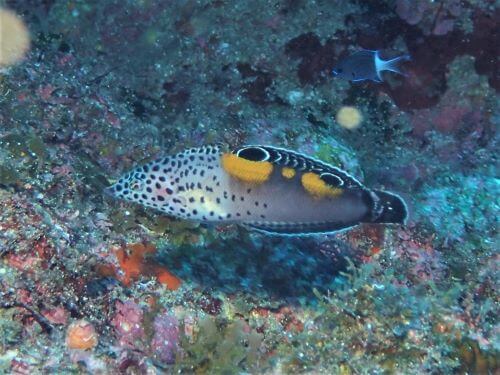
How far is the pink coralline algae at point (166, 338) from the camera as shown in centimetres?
411

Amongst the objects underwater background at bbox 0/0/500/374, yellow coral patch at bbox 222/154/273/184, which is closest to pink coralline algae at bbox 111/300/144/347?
underwater background at bbox 0/0/500/374

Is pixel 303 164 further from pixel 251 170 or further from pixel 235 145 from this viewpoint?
pixel 235 145

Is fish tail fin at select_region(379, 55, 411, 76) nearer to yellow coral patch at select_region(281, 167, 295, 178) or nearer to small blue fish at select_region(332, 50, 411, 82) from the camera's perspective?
small blue fish at select_region(332, 50, 411, 82)

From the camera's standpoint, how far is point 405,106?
26.3ft

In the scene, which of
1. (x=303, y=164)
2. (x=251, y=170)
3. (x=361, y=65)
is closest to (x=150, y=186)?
(x=251, y=170)

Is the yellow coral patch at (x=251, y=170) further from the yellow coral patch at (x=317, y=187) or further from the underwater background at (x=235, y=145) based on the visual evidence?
the underwater background at (x=235, y=145)

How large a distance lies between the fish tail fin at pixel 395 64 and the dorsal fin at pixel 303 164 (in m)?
3.65

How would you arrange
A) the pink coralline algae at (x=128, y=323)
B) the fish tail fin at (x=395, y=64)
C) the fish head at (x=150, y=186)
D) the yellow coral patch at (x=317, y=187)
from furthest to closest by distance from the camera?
the fish tail fin at (x=395, y=64) → the pink coralline algae at (x=128, y=323) → the fish head at (x=150, y=186) → the yellow coral patch at (x=317, y=187)

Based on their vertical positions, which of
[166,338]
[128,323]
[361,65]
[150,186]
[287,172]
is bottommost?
[166,338]

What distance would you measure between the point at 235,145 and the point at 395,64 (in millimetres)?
3196

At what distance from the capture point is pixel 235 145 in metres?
6.25

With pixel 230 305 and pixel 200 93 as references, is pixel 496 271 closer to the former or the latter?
pixel 230 305

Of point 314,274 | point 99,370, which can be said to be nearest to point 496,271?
point 314,274

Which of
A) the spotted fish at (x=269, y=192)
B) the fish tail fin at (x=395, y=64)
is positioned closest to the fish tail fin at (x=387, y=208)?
the spotted fish at (x=269, y=192)
